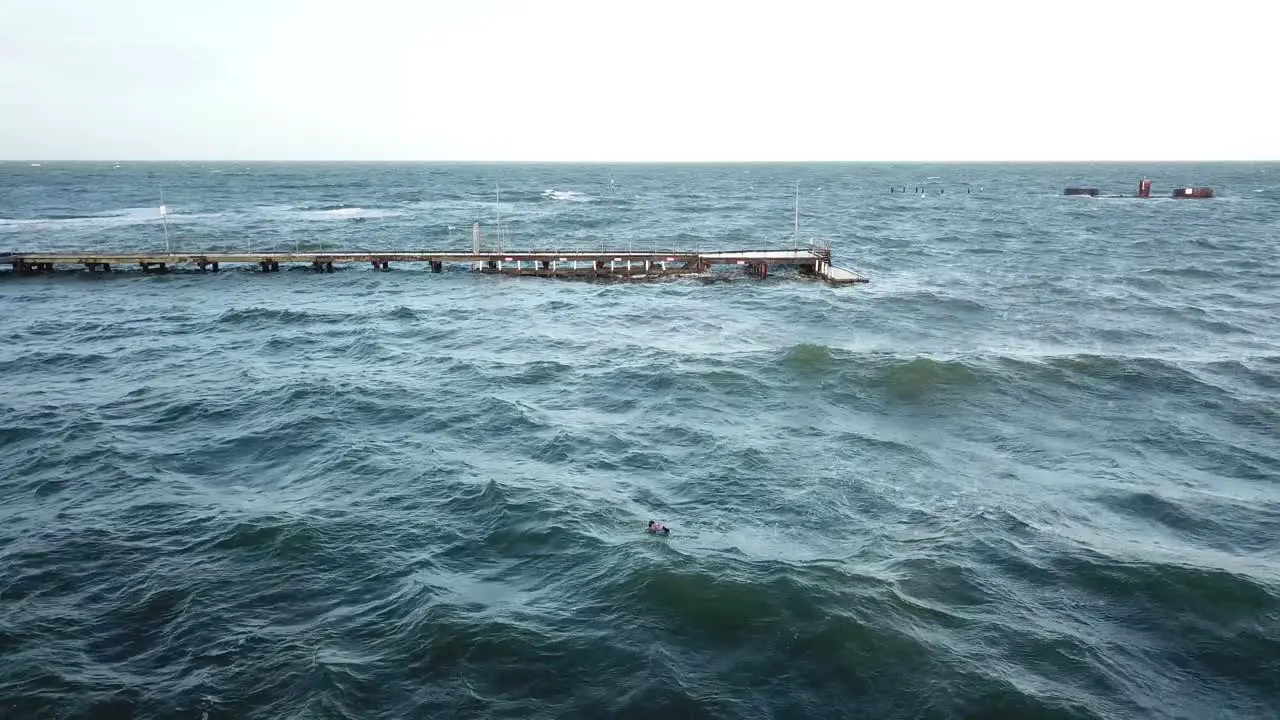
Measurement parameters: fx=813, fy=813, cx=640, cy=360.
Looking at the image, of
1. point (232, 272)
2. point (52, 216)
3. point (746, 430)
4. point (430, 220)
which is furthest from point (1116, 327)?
point (52, 216)

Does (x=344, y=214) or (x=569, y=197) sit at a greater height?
(x=569, y=197)

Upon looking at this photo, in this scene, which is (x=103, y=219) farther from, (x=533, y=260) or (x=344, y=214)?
(x=533, y=260)

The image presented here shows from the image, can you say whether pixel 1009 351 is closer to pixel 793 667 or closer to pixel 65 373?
pixel 793 667

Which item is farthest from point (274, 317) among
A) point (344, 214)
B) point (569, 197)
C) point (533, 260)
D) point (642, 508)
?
point (569, 197)

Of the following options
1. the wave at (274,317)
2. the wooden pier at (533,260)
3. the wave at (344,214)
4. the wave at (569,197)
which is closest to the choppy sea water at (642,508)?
the wave at (274,317)

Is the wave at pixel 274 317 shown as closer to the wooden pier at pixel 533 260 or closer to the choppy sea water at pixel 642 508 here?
the choppy sea water at pixel 642 508

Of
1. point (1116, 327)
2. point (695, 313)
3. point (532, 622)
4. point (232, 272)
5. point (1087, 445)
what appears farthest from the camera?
point (232, 272)

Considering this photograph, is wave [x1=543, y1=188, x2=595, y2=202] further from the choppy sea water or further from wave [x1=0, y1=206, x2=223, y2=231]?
the choppy sea water
